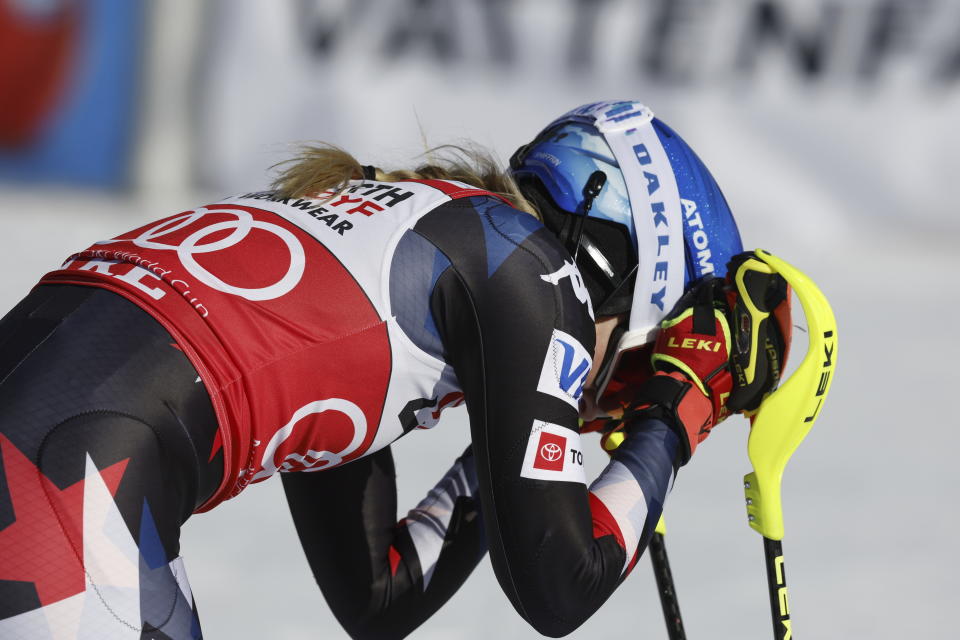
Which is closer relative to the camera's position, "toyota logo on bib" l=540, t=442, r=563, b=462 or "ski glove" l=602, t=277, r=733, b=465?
"toyota logo on bib" l=540, t=442, r=563, b=462

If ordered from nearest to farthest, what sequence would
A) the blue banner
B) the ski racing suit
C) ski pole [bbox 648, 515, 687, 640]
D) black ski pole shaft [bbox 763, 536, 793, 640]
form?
the ski racing suit < black ski pole shaft [bbox 763, 536, 793, 640] < ski pole [bbox 648, 515, 687, 640] < the blue banner

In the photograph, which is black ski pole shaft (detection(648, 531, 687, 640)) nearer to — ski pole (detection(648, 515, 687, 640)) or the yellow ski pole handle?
ski pole (detection(648, 515, 687, 640))

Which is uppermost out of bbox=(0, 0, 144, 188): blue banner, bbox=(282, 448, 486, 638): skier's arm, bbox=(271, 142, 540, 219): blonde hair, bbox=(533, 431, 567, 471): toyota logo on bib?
bbox=(0, 0, 144, 188): blue banner

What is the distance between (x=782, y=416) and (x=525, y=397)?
1.99 ft

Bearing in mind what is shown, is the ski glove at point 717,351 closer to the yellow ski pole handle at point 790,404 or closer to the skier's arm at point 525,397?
the yellow ski pole handle at point 790,404

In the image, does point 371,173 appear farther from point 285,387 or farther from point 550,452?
point 550,452

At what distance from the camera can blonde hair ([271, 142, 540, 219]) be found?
84.1 inches

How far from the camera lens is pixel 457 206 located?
6.77 ft

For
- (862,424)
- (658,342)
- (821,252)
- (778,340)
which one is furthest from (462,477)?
(821,252)

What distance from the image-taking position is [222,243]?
194 centimetres

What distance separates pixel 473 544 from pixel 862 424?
208 cm

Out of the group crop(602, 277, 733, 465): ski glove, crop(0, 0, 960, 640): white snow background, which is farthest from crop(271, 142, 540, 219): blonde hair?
crop(0, 0, 960, 640): white snow background

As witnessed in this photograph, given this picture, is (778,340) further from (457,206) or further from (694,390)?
(457,206)

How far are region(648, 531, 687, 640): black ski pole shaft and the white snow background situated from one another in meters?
0.40
